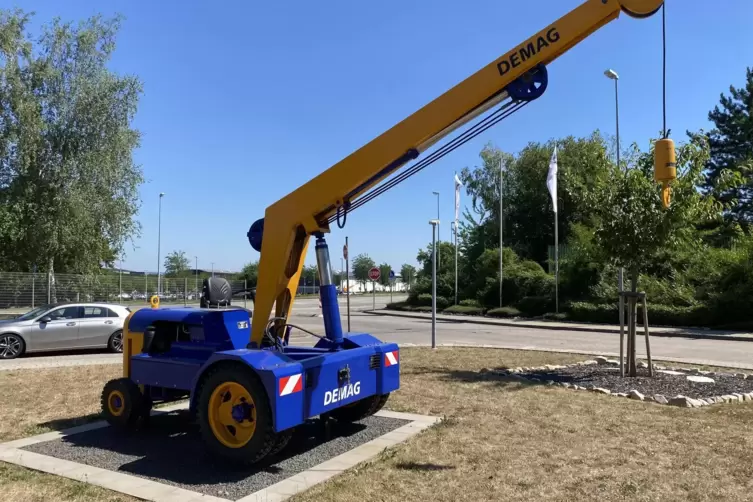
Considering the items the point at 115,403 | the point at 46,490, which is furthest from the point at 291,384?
the point at 115,403

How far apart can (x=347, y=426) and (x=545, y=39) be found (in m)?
4.64

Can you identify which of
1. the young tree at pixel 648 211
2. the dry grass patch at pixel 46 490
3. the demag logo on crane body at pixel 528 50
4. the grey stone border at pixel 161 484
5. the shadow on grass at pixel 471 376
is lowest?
the dry grass patch at pixel 46 490

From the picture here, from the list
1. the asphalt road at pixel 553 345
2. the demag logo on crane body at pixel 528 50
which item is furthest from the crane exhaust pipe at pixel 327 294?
the asphalt road at pixel 553 345

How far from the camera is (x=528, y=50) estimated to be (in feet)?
18.7

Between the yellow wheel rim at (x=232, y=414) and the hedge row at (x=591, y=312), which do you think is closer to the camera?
the yellow wheel rim at (x=232, y=414)

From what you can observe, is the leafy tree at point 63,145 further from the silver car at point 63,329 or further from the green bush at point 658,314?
the green bush at point 658,314

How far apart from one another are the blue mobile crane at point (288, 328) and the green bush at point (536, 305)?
86.2ft

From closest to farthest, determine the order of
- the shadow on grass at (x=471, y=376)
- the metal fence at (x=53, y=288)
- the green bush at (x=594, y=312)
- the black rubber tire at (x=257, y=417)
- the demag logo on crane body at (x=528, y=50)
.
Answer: the black rubber tire at (x=257, y=417)
the demag logo on crane body at (x=528, y=50)
the shadow on grass at (x=471, y=376)
the metal fence at (x=53, y=288)
the green bush at (x=594, y=312)

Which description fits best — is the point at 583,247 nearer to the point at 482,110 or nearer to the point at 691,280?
the point at 482,110

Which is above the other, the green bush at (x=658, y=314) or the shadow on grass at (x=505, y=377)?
the green bush at (x=658, y=314)

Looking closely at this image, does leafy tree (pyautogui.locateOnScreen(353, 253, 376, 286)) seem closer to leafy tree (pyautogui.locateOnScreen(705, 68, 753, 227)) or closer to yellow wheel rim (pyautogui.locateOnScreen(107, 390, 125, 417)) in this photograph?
leafy tree (pyautogui.locateOnScreen(705, 68, 753, 227))

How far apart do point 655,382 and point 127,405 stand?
7971 mm

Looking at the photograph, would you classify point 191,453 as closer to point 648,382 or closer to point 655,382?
point 648,382

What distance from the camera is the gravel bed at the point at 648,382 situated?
912 centimetres
